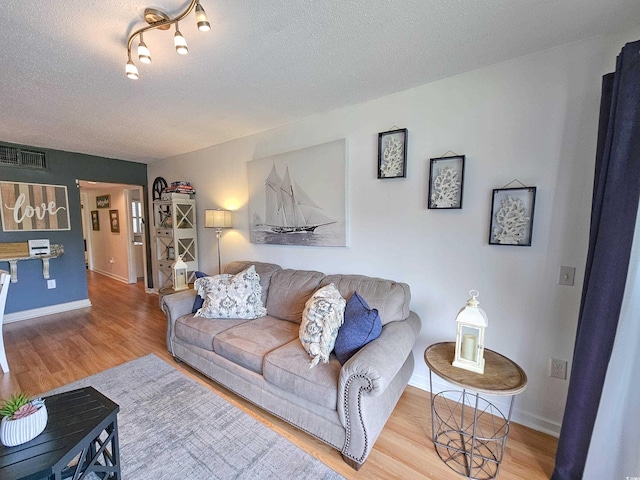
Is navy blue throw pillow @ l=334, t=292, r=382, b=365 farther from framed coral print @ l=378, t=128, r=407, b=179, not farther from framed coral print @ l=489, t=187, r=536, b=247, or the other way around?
framed coral print @ l=378, t=128, r=407, b=179

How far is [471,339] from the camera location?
1486 mm

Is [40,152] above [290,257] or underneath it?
above

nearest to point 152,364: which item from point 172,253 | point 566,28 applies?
point 172,253

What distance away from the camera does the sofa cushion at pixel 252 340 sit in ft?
6.23

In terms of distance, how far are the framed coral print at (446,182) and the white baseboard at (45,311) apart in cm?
525

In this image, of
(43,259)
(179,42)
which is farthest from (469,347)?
(43,259)

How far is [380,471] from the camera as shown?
58.1 inches

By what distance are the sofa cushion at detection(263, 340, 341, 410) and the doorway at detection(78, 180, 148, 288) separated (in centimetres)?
442

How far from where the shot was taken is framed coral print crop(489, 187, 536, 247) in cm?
175

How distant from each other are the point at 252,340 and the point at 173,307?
1024 millimetres

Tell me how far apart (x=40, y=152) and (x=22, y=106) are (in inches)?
73.3

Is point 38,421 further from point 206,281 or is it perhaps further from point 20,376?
point 20,376

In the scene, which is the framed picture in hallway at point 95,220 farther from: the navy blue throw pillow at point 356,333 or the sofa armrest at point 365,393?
the sofa armrest at point 365,393

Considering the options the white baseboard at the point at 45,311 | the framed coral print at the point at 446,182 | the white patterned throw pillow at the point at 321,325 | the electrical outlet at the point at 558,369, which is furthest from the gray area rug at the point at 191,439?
the white baseboard at the point at 45,311
